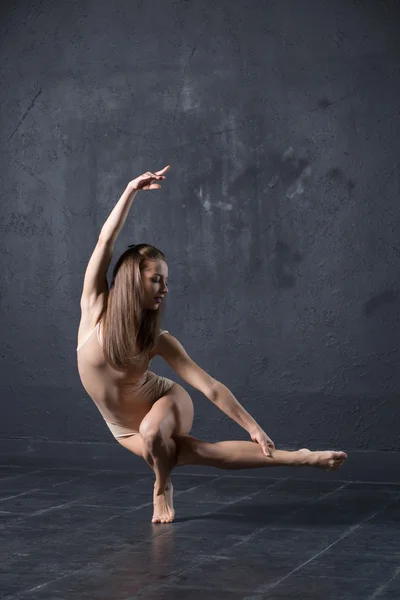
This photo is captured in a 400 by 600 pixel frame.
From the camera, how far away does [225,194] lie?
16.2ft

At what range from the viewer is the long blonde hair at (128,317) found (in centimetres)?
355

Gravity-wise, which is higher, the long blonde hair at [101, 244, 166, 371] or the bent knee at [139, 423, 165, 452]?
the long blonde hair at [101, 244, 166, 371]

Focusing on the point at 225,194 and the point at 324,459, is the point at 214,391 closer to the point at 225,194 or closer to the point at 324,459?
the point at 324,459

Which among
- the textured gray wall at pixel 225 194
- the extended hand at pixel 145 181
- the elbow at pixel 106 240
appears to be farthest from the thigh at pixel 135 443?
the textured gray wall at pixel 225 194

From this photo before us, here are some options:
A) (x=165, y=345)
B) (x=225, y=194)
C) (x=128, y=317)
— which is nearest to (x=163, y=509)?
(x=165, y=345)

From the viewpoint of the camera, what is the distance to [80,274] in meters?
5.21

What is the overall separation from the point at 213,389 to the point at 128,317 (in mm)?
416

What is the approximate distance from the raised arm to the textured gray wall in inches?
52.6

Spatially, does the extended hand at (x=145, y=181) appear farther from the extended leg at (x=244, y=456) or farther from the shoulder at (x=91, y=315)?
the extended leg at (x=244, y=456)

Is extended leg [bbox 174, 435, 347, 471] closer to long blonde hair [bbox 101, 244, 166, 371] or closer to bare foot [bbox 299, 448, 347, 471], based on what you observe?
bare foot [bbox 299, 448, 347, 471]

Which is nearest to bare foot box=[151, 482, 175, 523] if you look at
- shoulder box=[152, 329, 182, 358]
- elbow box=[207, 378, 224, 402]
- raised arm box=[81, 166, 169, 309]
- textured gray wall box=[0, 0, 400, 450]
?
elbow box=[207, 378, 224, 402]

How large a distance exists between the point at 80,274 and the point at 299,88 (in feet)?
4.82

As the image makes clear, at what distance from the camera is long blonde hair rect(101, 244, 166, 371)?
3555 mm

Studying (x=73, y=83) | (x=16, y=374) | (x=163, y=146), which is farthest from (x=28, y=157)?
(x=16, y=374)
